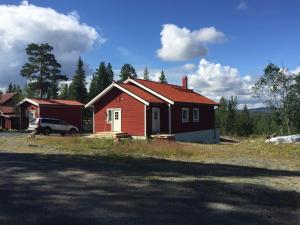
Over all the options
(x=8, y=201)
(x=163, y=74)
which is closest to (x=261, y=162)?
(x=8, y=201)

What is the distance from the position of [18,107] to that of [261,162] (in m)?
39.5

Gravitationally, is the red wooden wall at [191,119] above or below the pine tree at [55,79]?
below

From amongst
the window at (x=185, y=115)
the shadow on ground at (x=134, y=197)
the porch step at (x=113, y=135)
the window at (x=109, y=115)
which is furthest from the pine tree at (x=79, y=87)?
the shadow on ground at (x=134, y=197)

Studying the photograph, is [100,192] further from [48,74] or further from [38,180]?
[48,74]

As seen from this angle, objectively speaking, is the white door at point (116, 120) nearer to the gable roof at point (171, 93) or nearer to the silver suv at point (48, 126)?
the gable roof at point (171, 93)

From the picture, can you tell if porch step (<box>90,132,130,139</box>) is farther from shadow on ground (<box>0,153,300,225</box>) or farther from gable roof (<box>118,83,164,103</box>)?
shadow on ground (<box>0,153,300,225</box>)

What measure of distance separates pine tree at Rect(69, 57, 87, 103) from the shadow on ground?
58.3 metres

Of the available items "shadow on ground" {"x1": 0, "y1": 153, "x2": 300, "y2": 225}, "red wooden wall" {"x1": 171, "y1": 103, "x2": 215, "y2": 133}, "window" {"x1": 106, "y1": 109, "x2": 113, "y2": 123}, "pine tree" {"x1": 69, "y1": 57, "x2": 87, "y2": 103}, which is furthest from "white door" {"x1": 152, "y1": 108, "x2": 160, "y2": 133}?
"pine tree" {"x1": 69, "y1": 57, "x2": 87, "y2": 103}

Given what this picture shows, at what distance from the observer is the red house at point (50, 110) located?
1793 inches

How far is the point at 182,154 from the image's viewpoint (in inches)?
769

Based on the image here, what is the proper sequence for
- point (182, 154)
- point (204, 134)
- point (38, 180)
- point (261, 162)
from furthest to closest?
point (204, 134) < point (182, 154) < point (261, 162) < point (38, 180)

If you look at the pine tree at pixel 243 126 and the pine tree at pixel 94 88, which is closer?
the pine tree at pixel 243 126

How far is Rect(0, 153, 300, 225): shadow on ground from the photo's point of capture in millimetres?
7102

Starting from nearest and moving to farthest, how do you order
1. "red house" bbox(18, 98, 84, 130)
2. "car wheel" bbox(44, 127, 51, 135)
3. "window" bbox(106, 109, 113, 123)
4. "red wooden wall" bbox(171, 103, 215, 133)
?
1. "red wooden wall" bbox(171, 103, 215, 133)
2. "window" bbox(106, 109, 113, 123)
3. "car wheel" bbox(44, 127, 51, 135)
4. "red house" bbox(18, 98, 84, 130)
